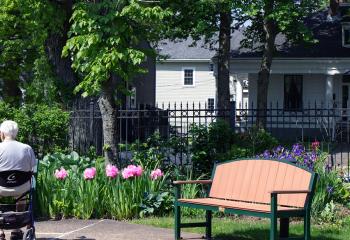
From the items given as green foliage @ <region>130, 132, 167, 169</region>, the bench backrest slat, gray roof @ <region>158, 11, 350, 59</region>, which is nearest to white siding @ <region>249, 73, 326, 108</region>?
gray roof @ <region>158, 11, 350, 59</region>

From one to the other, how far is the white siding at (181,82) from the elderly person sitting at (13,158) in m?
48.2

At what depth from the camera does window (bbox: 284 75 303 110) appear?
119ft

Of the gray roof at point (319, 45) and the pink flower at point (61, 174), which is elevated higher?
the gray roof at point (319, 45)

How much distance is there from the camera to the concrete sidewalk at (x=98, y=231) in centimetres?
898

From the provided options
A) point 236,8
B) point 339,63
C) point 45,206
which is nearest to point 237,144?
point 45,206

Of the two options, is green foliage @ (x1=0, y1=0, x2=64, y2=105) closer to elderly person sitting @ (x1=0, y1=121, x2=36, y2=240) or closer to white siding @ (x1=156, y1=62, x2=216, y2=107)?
elderly person sitting @ (x1=0, y1=121, x2=36, y2=240)

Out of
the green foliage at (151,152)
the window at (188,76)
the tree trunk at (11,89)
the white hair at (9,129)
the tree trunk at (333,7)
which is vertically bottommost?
the green foliage at (151,152)

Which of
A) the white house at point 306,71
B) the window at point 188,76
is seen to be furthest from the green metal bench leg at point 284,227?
the window at point 188,76

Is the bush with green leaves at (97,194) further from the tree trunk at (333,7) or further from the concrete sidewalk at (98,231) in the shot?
the tree trunk at (333,7)

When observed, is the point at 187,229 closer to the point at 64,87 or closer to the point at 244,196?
the point at 244,196

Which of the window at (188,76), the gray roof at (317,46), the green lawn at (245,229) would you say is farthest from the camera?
the window at (188,76)

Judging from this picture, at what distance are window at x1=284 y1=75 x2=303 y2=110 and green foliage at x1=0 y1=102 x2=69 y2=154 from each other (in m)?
23.1

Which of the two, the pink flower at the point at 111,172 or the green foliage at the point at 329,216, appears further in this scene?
→ the pink flower at the point at 111,172

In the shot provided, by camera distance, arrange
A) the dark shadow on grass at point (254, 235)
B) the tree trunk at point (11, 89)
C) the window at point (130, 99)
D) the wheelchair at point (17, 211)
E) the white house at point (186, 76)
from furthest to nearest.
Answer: the white house at point (186, 76)
the tree trunk at point (11, 89)
the window at point (130, 99)
the dark shadow on grass at point (254, 235)
the wheelchair at point (17, 211)
